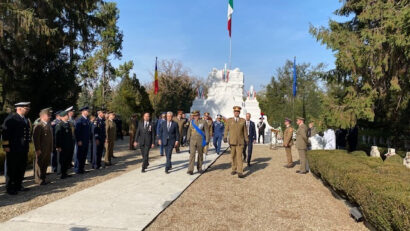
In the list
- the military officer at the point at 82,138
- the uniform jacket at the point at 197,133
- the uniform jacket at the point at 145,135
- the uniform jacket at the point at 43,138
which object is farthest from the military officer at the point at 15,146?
the uniform jacket at the point at 197,133

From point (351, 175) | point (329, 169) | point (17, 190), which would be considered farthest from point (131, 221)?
point (329, 169)

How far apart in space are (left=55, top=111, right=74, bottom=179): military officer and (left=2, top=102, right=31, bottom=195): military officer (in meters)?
1.46

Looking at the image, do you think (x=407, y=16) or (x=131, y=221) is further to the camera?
(x=407, y=16)

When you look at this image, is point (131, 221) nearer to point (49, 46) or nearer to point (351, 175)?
point (351, 175)

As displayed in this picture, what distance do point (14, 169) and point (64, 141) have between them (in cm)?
204

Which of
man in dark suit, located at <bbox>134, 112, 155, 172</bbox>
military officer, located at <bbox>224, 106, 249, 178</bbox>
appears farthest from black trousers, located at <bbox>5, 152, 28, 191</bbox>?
military officer, located at <bbox>224, 106, 249, 178</bbox>

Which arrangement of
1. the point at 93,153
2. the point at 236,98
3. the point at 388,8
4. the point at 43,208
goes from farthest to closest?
the point at 236,98 → the point at 93,153 → the point at 388,8 → the point at 43,208

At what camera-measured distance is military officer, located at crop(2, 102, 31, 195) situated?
19.3ft

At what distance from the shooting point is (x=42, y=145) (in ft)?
23.0

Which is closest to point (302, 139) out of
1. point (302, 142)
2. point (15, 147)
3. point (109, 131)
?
point (302, 142)

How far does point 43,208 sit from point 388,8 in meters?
10.5

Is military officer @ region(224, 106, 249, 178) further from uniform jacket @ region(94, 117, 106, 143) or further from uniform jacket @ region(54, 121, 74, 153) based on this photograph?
uniform jacket @ region(54, 121, 74, 153)

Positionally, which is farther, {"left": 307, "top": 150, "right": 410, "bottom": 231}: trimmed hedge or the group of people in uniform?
the group of people in uniform

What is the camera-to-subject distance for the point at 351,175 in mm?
5004
